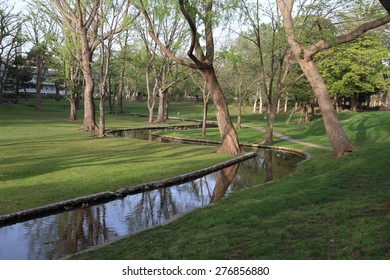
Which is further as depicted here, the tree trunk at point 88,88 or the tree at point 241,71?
the tree at point 241,71

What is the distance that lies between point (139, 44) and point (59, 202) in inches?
1614

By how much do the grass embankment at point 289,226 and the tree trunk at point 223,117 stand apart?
9593 millimetres

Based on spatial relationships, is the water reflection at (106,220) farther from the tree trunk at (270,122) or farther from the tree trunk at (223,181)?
the tree trunk at (270,122)

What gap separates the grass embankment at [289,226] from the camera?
6.33 m

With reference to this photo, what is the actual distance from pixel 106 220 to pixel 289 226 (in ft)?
18.1

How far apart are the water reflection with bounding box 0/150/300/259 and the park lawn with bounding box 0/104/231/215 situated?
0.90 meters

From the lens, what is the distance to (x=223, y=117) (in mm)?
22828

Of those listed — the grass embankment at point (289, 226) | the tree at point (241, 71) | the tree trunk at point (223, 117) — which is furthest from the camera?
the tree at point (241, 71)

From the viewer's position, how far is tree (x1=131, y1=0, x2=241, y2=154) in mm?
18562

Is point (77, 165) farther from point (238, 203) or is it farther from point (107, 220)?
point (238, 203)

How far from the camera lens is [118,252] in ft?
24.9

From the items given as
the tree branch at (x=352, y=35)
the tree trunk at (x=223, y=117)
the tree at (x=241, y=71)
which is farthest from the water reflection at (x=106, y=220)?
the tree at (x=241, y=71)

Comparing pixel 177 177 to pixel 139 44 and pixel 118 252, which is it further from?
pixel 139 44

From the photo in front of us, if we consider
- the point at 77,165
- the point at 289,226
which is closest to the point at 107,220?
the point at 289,226
